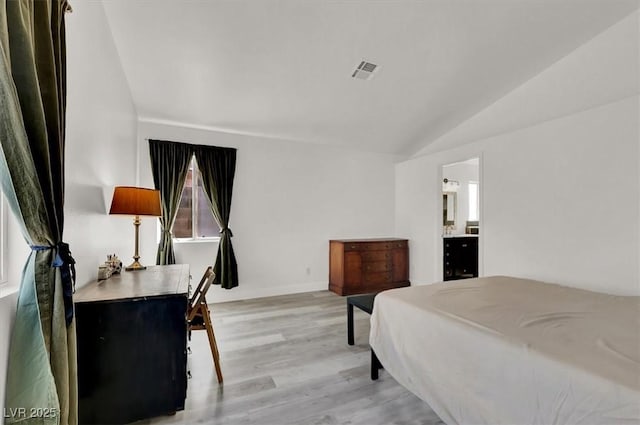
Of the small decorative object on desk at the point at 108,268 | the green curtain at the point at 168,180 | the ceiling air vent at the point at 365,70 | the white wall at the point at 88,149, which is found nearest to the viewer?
the white wall at the point at 88,149

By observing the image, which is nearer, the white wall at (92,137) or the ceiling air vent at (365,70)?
the white wall at (92,137)

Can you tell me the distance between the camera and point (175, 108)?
3545 millimetres

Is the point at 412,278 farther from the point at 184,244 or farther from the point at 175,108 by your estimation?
the point at 175,108

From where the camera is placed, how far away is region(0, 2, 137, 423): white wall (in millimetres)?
1241

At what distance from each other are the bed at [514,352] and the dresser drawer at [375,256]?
7.77 ft

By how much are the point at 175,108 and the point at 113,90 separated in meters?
1.02

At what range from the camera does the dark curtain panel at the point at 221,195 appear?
158 inches

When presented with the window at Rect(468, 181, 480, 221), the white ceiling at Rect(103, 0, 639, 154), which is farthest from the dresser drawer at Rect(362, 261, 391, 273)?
the window at Rect(468, 181, 480, 221)

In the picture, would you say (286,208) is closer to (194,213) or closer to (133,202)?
(194,213)

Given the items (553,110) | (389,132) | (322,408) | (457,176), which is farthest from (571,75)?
(322,408)

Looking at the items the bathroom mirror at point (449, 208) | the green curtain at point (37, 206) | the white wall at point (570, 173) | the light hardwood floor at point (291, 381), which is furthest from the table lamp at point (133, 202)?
the bathroom mirror at point (449, 208)

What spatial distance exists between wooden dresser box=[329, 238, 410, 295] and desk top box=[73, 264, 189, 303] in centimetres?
255

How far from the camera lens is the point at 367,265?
4.68 m

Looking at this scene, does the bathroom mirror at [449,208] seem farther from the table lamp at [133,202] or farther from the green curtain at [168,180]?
the table lamp at [133,202]
